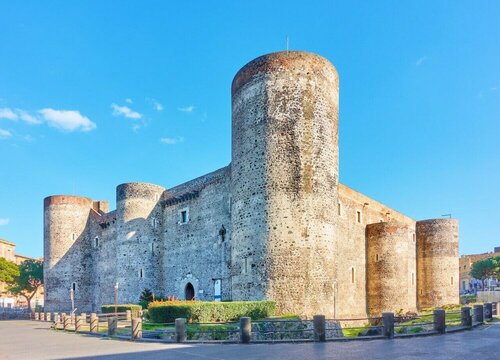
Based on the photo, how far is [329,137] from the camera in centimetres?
2616

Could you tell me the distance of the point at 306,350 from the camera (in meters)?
13.8

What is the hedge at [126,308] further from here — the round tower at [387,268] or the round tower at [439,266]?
the round tower at [439,266]

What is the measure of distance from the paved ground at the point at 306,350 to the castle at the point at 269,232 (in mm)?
8732

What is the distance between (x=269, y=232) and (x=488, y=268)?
6077cm

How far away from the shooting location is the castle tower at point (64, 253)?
1887 inches

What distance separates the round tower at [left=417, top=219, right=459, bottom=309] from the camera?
43844 millimetres

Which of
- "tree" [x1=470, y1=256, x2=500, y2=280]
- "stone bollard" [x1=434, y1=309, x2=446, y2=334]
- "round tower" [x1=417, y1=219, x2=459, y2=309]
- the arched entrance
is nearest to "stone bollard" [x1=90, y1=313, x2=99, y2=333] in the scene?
the arched entrance

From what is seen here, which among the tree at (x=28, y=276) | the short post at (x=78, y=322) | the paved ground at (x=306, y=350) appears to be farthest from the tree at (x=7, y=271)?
the paved ground at (x=306, y=350)

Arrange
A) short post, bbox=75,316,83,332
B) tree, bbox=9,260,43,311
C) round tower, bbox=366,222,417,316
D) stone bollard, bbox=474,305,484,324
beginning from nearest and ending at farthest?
stone bollard, bbox=474,305,484,324
short post, bbox=75,316,83,332
round tower, bbox=366,222,417,316
tree, bbox=9,260,43,311

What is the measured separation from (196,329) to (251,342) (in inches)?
132

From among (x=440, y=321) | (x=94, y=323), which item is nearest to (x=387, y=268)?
(x=440, y=321)

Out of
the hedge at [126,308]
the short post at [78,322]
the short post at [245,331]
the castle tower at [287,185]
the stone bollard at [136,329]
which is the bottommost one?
the hedge at [126,308]

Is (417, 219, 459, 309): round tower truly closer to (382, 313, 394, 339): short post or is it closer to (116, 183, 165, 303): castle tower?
(116, 183, 165, 303): castle tower

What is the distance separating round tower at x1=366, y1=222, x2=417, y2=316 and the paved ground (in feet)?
55.3
